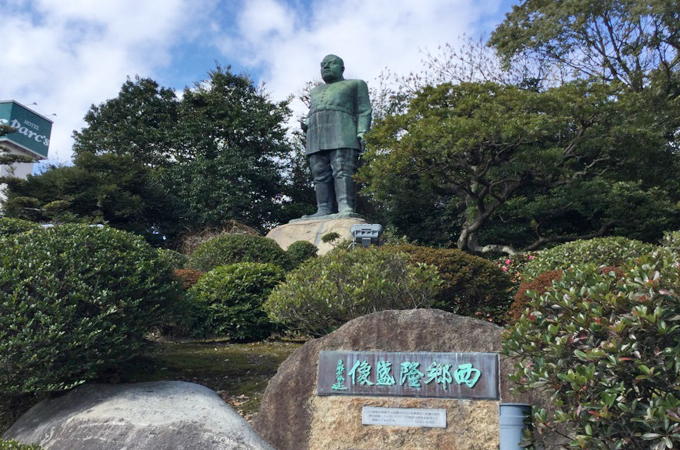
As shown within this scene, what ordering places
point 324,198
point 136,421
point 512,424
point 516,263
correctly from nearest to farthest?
point 512,424, point 136,421, point 516,263, point 324,198

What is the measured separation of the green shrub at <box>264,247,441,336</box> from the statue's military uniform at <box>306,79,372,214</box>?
22.6ft

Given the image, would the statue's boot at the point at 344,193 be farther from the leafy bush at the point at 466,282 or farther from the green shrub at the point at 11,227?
the green shrub at the point at 11,227

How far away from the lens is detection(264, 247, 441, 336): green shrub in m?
4.98

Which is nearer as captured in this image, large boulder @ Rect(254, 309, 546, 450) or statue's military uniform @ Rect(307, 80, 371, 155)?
large boulder @ Rect(254, 309, 546, 450)

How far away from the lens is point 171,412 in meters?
3.75

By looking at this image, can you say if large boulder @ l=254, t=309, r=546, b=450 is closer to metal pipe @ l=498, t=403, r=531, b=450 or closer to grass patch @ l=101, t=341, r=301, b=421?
metal pipe @ l=498, t=403, r=531, b=450

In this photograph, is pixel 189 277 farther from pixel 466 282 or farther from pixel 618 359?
pixel 618 359

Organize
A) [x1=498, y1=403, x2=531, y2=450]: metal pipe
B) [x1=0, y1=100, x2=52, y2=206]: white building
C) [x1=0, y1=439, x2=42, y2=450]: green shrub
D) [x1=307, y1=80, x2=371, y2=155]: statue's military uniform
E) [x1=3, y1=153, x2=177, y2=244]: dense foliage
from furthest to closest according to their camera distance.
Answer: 1. [x1=0, y1=100, x2=52, y2=206]: white building
2. [x1=3, y1=153, x2=177, y2=244]: dense foliage
3. [x1=307, y1=80, x2=371, y2=155]: statue's military uniform
4. [x1=0, y1=439, x2=42, y2=450]: green shrub
5. [x1=498, y1=403, x2=531, y2=450]: metal pipe

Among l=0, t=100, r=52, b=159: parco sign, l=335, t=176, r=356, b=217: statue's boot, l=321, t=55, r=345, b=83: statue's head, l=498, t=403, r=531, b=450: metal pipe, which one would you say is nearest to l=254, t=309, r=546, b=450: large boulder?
l=498, t=403, r=531, b=450: metal pipe

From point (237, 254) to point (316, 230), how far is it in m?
2.80

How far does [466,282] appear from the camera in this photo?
20.5 ft

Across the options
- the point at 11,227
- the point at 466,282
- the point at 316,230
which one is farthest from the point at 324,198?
the point at 11,227

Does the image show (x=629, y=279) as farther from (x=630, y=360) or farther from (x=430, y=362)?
(x=430, y=362)

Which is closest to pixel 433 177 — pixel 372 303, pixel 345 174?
pixel 345 174
